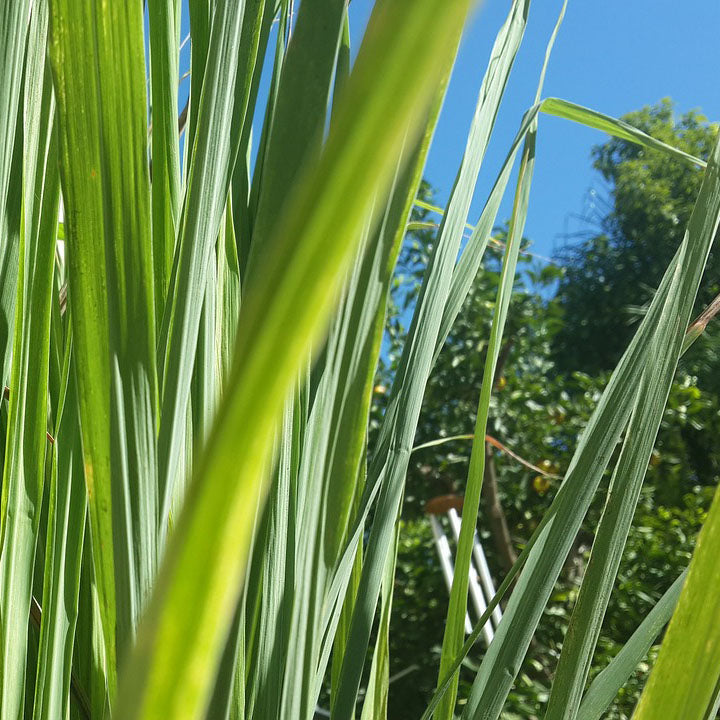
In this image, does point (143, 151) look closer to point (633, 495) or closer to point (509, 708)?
point (633, 495)

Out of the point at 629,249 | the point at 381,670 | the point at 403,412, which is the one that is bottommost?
the point at 381,670

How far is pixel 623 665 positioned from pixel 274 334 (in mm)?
260

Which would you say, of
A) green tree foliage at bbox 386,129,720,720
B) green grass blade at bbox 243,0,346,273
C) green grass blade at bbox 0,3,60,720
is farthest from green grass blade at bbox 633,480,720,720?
green tree foliage at bbox 386,129,720,720

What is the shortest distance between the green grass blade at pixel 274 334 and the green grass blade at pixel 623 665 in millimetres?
238

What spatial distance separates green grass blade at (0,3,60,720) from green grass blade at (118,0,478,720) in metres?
0.21

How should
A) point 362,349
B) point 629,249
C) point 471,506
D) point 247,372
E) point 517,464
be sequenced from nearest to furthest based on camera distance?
point 247,372 < point 362,349 < point 471,506 < point 517,464 < point 629,249

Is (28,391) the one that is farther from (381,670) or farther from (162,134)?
(381,670)

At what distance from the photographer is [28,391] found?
0.95 ft

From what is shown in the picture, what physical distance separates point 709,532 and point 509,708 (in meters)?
2.58

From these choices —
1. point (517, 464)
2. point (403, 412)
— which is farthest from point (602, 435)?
point (517, 464)

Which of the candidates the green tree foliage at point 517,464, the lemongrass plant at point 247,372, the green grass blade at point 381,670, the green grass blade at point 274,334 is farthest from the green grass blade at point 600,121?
the green tree foliage at point 517,464

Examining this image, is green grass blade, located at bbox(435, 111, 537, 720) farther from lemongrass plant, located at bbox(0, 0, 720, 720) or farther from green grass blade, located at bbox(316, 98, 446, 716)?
green grass blade, located at bbox(316, 98, 446, 716)

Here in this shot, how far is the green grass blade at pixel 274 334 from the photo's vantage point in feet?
0.23

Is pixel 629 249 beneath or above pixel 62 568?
above
